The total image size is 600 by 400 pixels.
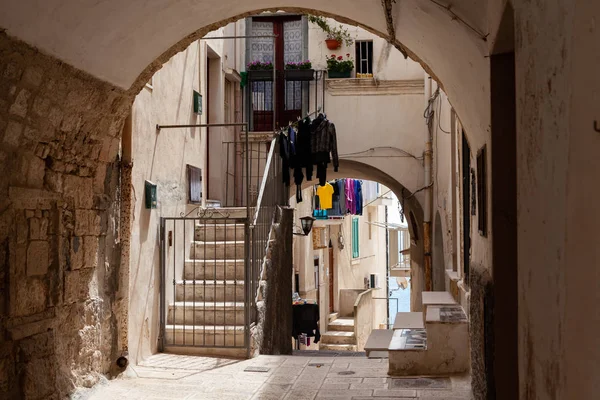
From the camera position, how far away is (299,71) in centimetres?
1402

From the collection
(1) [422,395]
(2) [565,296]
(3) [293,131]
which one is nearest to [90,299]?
(1) [422,395]

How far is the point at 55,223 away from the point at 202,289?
11.7 ft

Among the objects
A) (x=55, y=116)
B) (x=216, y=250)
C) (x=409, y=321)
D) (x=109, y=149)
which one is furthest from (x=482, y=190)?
(x=216, y=250)

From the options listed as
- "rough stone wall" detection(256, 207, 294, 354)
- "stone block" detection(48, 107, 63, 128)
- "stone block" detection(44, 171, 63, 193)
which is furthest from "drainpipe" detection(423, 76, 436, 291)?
"stone block" detection(48, 107, 63, 128)

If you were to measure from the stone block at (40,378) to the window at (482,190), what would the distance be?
10.3 feet

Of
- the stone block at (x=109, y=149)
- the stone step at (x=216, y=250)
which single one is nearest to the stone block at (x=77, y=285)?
the stone block at (x=109, y=149)

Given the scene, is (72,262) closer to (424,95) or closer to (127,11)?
(127,11)

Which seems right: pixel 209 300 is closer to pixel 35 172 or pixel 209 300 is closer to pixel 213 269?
pixel 213 269

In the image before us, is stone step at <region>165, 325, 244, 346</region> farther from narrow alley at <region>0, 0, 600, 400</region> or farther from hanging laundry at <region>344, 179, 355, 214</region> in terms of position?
hanging laundry at <region>344, 179, 355, 214</region>

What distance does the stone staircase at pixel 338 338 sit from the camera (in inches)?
800

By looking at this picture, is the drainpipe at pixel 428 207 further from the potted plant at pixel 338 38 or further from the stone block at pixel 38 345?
the stone block at pixel 38 345

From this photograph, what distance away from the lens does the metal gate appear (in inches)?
327

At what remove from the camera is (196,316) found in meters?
8.60

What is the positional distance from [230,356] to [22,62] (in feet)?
14.6
